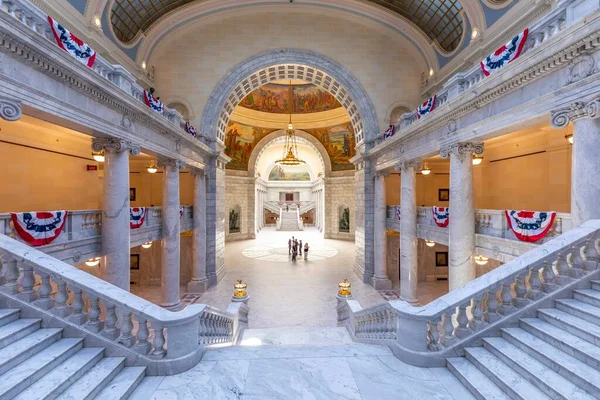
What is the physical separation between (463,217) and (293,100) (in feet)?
83.6

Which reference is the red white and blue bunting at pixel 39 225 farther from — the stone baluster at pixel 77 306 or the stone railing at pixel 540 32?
the stone railing at pixel 540 32

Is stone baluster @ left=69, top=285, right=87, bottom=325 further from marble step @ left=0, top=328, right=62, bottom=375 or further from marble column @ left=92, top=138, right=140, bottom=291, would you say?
marble column @ left=92, top=138, right=140, bottom=291

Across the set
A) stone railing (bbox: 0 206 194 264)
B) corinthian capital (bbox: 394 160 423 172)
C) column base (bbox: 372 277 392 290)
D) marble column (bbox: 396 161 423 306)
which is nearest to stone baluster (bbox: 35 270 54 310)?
stone railing (bbox: 0 206 194 264)

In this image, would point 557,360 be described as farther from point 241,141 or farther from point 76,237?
point 241,141

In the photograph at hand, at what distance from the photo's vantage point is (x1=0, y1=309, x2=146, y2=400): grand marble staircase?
3314 millimetres

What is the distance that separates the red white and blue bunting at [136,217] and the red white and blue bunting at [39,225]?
2.77 meters

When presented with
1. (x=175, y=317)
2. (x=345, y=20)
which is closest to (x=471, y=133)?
(x=175, y=317)

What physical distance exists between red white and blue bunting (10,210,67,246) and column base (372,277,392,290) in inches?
529

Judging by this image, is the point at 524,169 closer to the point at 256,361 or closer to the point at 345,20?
the point at 345,20

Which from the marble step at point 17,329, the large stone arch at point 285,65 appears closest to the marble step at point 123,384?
the marble step at point 17,329

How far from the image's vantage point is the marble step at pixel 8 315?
4.01 m

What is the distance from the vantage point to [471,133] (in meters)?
8.26

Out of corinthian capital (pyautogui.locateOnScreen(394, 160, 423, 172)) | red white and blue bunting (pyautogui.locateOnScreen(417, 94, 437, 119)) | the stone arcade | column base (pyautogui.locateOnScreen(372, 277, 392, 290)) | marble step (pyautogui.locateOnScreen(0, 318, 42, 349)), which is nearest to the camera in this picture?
marble step (pyautogui.locateOnScreen(0, 318, 42, 349))

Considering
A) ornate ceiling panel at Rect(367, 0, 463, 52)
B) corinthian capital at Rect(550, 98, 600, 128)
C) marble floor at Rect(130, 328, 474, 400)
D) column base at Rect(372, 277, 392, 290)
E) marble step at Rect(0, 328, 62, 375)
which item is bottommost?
column base at Rect(372, 277, 392, 290)
